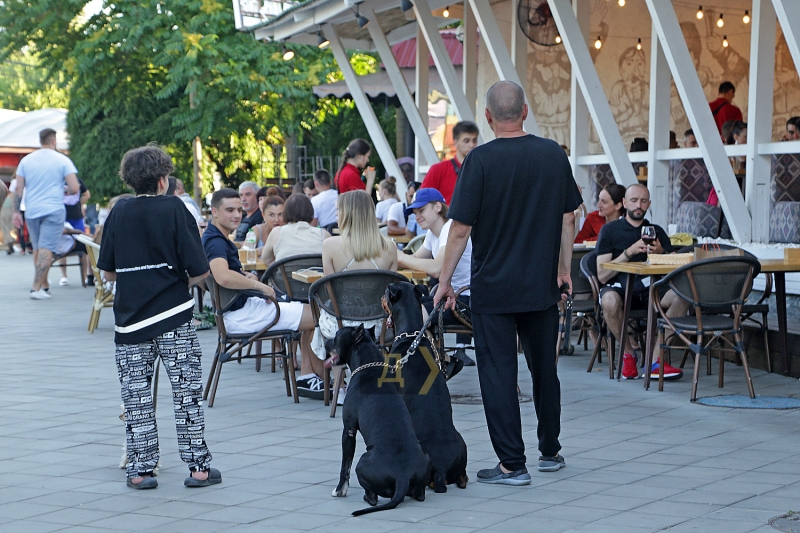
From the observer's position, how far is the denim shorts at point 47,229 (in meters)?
13.8

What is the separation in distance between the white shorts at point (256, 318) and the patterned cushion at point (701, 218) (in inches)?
179

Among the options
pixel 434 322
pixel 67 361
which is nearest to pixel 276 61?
pixel 67 361

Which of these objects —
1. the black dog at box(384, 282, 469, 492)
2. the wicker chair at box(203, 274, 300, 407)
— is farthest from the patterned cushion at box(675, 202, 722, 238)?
the black dog at box(384, 282, 469, 492)

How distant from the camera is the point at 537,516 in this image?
4488 mm

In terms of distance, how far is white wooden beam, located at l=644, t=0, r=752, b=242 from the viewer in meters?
9.10

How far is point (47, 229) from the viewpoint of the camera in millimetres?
13797

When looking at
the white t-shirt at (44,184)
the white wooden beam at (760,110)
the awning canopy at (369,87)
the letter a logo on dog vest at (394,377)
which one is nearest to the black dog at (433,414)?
the letter a logo on dog vest at (394,377)

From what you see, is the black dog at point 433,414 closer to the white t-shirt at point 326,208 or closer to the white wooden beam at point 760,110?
the white wooden beam at point 760,110

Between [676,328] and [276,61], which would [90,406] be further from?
[276,61]

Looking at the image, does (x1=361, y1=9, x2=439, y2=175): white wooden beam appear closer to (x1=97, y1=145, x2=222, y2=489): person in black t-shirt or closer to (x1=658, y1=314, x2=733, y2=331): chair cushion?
(x1=658, y1=314, x2=733, y2=331): chair cushion

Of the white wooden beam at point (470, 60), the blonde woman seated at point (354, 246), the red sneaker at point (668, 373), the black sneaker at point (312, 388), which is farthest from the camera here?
the white wooden beam at point (470, 60)

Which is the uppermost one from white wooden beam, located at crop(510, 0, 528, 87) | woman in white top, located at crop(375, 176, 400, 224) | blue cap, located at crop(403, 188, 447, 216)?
white wooden beam, located at crop(510, 0, 528, 87)

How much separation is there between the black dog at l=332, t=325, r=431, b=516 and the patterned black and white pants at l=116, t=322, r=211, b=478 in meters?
0.77

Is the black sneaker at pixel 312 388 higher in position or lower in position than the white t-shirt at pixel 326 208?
lower
